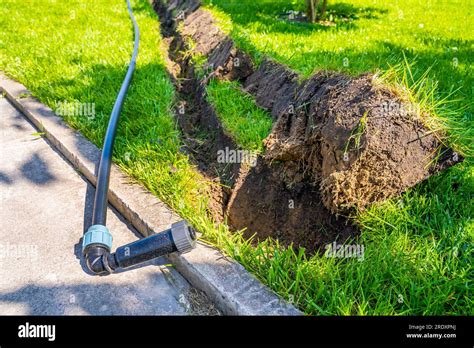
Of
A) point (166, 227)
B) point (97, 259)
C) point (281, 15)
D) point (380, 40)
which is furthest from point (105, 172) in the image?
point (281, 15)

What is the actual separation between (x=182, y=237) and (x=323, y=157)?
1.15 meters

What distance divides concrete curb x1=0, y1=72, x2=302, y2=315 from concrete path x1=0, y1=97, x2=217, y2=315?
9 centimetres

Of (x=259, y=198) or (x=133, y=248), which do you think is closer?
(x=133, y=248)

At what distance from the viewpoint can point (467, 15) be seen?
736 centimetres

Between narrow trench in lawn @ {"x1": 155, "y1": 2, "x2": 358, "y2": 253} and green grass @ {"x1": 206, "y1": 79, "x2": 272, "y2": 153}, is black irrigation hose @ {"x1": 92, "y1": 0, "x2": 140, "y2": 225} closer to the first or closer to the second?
narrow trench in lawn @ {"x1": 155, "y1": 2, "x2": 358, "y2": 253}

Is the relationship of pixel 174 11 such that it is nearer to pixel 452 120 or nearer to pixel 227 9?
pixel 227 9

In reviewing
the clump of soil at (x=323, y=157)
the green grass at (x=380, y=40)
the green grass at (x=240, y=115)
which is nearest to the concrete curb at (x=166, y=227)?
the clump of soil at (x=323, y=157)

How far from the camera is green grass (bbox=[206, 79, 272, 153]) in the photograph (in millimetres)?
3543

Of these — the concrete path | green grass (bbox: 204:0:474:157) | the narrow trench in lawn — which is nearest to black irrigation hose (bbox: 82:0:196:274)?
the concrete path

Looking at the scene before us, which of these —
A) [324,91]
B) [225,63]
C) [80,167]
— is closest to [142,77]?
[225,63]

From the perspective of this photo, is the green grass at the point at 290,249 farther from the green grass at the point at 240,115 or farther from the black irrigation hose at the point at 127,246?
the black irrigation hose at the point at 127,246

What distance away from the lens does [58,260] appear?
8.82 feet

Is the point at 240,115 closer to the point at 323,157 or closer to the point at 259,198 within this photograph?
the point at 259,198
